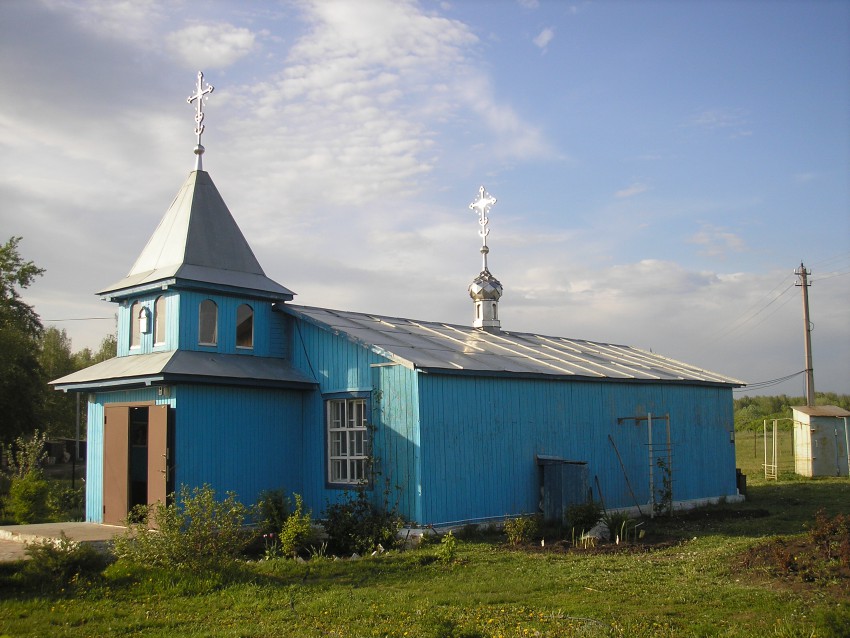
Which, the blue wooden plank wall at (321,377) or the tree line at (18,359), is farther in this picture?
the tree line at (18,359)

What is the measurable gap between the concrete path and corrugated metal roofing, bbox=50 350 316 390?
2.66 metres

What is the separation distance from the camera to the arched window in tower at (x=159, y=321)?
16000 millimetres

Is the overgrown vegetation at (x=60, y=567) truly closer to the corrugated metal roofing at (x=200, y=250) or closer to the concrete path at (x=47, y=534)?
the concrete path at (x=47, y=534)

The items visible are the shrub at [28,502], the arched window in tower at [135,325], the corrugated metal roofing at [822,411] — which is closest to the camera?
the arched window in tower at [135,325]

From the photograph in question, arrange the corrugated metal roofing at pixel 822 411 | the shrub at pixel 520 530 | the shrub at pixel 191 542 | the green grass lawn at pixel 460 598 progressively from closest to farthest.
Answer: the green grass lawn at pixel 460 598, the shrub at pixel 191 542, the shrub at pixel 520 530, the corrugated metal roofing at pixel 822 411

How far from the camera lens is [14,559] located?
12.0 meters

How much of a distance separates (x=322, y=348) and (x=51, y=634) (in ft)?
28.6

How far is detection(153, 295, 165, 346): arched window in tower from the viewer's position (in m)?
16.0

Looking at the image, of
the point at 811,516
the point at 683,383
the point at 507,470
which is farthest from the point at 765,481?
the point at 507,470

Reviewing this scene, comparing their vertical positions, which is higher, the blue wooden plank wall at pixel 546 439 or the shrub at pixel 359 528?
the blue wooden plank wall at pixel 546 439

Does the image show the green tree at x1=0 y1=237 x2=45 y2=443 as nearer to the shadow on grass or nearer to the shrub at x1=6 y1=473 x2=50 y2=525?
the shrub at x1=6 y1=473 x2=50 y2=525

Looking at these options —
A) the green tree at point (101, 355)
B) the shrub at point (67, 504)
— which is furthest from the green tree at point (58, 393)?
the shrub at point (67, 504)

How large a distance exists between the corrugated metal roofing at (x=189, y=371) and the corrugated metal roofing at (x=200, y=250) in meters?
1.44

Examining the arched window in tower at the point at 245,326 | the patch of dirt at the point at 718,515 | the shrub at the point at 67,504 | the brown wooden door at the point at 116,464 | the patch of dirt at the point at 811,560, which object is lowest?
the patch of dirt at the point at 718,515
